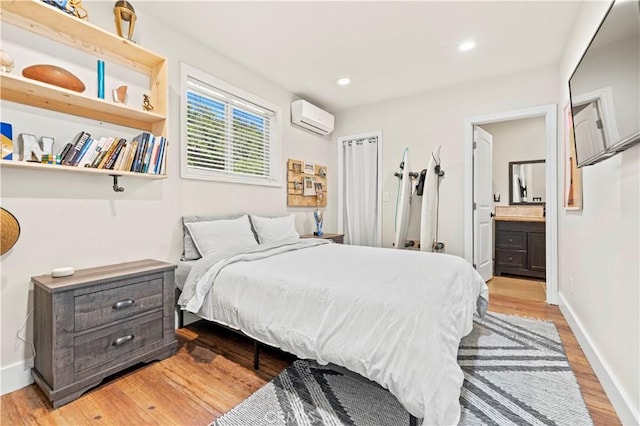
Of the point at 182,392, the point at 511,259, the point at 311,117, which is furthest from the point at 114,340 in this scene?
the point at 511,259

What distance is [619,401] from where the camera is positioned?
1454 millimetres

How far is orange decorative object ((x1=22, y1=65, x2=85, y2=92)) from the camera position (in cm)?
169

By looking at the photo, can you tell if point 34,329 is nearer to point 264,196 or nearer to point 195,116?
point 195,116

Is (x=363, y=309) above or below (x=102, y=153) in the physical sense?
below

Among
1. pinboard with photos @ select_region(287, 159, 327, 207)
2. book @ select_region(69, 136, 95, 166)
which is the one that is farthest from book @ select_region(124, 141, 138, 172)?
pinboard with photos @ select_region(287, 159, 327, 207)

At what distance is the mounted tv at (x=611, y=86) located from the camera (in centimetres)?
117

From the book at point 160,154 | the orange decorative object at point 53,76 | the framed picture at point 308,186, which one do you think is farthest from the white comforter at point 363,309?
the framed picture at point 308,186

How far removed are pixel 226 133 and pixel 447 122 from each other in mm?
2743

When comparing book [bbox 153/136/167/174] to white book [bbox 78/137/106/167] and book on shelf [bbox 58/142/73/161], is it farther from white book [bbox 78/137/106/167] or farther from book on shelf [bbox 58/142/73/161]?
book on shelf [bbox 58/142/73/161]

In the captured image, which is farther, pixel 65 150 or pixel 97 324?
pixel 65 150

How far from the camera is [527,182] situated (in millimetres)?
4840

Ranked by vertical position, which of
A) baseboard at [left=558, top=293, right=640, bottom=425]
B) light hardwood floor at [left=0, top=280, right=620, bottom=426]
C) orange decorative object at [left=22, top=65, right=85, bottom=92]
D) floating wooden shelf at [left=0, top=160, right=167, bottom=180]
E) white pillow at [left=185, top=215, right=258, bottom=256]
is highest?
orange decorative object at [left=22, top=65, right=85, bottom=92]

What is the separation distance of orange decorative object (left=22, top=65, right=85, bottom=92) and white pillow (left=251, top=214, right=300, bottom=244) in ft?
5.82

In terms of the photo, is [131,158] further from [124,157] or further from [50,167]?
[50,167]
